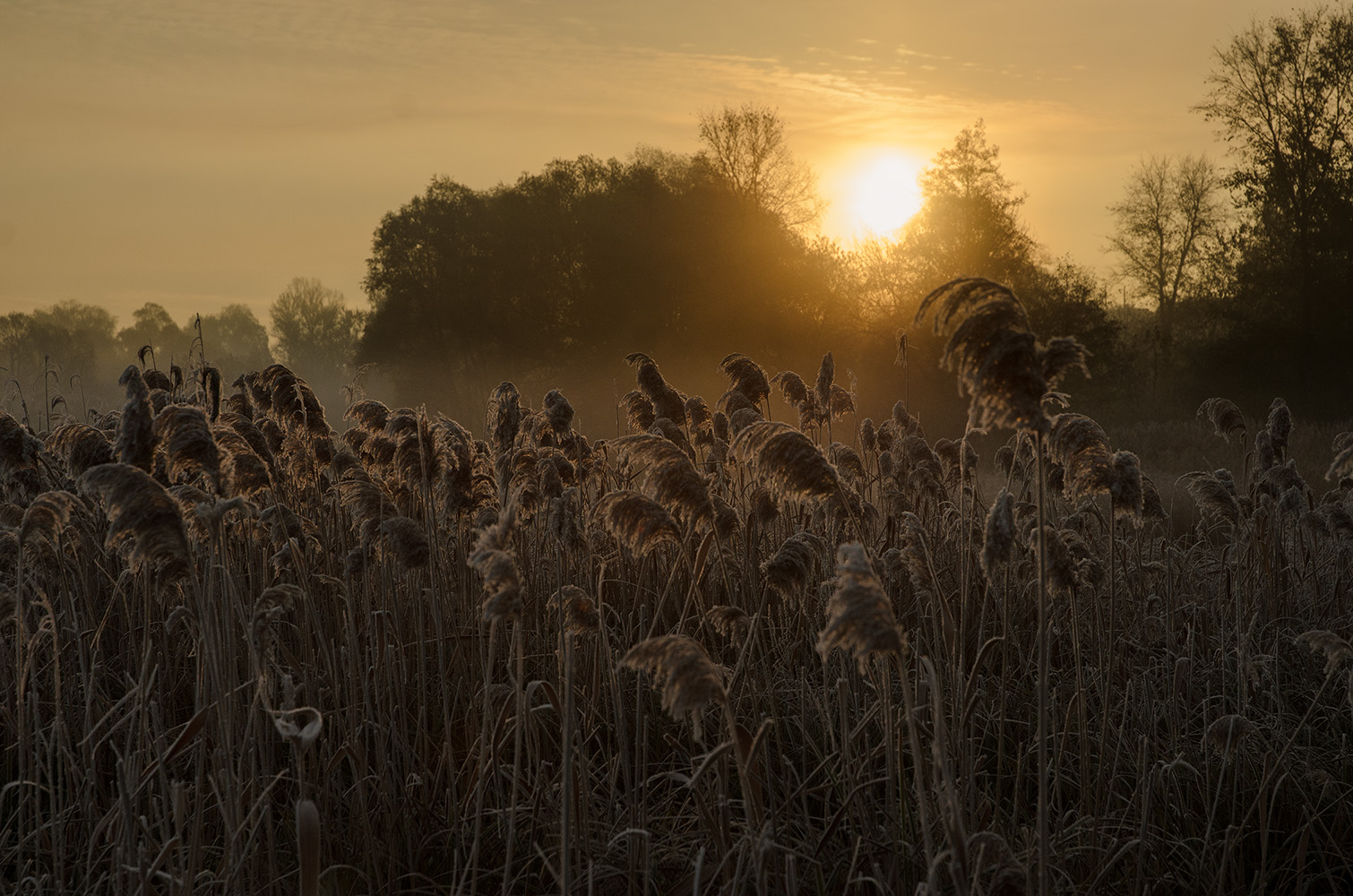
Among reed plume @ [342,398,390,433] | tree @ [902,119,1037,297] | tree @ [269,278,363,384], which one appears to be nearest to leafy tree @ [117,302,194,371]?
tree @ [269,278,363,384]

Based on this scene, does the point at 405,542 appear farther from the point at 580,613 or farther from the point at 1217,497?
the point at 1217,497

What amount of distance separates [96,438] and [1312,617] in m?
7.11

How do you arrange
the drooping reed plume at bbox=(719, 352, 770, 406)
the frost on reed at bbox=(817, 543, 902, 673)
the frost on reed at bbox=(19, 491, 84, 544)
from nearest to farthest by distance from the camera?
1. the frost on reed at bbox=(817, 543, 902, 673)
2. the frost on reed at bbox=(19, 491, 84, 544)
3. the drooping reed plume at bbox=(719, 352, 770, 406)

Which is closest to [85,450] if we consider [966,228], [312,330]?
[966,228]

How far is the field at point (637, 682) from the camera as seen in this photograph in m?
2.68

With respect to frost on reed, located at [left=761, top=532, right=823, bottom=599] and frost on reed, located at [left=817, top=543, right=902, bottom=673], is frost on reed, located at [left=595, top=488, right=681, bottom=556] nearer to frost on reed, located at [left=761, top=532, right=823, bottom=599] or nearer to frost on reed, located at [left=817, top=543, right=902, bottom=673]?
frost on reed, located at [left=761, top=532, right=823, bottom=599]

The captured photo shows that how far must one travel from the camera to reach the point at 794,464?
2.83 m

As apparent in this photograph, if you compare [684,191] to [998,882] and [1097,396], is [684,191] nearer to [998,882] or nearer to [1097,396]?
[1097,396]

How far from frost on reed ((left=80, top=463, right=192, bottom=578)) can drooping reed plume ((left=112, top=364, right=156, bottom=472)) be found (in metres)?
0.33

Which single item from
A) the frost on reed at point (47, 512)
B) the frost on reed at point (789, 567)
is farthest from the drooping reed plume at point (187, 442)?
the frost on reed at point (789, 567)

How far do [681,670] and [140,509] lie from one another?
4.58 feet

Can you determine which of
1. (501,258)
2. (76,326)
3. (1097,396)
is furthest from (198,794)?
(76,326)

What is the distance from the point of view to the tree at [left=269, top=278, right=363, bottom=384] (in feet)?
335

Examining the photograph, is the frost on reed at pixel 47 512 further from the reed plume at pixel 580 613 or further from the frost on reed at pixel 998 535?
the frost on reed at pixel 998 535
